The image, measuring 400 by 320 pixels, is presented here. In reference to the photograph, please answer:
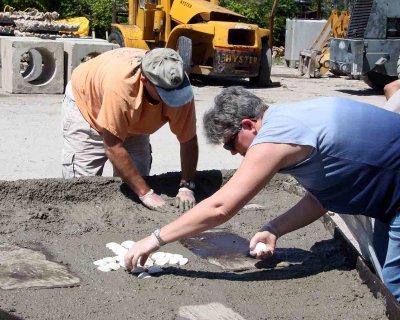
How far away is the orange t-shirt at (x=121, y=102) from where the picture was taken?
15.5ft

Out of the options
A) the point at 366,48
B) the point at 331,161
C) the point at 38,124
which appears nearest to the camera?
the point at 331,161

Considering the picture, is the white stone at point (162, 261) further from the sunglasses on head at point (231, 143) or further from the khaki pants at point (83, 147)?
the khaki pants at point (83, 147)

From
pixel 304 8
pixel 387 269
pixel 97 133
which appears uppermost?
pixel 304 8

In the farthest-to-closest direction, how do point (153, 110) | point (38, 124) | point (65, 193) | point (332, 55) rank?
point (332, 55) < point (38, 124) < point (65, 193) < point (153, 110)

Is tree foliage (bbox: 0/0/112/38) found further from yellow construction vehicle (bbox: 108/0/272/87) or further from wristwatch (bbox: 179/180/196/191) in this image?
wristwatch (bbox: 179/180/196/191)

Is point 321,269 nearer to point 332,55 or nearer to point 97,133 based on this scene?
point 97,133

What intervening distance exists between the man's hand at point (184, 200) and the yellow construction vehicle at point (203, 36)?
9548mm

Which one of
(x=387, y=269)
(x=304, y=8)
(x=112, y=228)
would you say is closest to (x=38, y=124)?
(x=112, y=228)

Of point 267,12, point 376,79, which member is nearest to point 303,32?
point 267,12

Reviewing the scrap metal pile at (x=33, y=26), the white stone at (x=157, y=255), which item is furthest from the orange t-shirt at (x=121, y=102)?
the scrap metal pile at (x=33, y=26)

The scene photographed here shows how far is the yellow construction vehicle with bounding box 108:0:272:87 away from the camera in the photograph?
48.4 feet

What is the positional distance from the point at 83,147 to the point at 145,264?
1.58 metres

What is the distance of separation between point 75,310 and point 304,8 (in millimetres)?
23344

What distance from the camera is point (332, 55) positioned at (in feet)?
52.6
